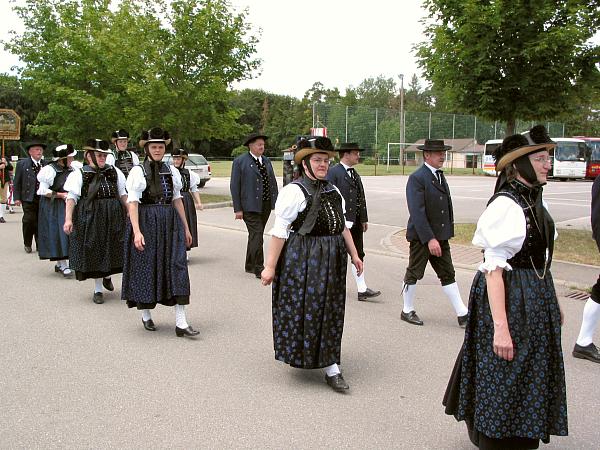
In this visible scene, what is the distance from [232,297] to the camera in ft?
24.9

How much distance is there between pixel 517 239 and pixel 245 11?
1854cm

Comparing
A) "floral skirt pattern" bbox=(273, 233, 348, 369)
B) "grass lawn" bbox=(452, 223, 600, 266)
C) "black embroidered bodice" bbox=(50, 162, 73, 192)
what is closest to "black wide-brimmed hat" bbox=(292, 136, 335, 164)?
"floral skirt pattern" bbox=(273, 233, 348, 369)

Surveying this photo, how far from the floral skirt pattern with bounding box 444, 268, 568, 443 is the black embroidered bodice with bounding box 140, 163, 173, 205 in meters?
3.54

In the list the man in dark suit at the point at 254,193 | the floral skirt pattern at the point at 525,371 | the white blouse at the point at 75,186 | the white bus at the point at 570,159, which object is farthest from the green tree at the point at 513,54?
the white bus at the point at 570,159

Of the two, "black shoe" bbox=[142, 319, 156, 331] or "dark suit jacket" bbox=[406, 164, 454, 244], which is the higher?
"dark suit jacket" bbox=[406, 164, 454, 244]

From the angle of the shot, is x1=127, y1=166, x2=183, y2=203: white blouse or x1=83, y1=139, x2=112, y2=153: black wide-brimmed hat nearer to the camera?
x1=127, y1=166, x2=183, y2=203: white blouse

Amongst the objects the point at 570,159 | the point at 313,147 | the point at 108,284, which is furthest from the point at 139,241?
the point at 570,159

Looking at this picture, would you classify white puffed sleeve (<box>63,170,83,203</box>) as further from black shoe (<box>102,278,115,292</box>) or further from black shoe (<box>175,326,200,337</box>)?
black shoe (<box>175,326,200,337</box>)

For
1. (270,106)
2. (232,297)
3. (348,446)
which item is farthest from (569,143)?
(270,106)

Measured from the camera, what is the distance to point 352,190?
7320 millimetres

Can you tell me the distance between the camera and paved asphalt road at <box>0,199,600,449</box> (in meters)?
3.82

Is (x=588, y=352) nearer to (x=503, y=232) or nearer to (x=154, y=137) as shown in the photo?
Answer: (x=503, y=232)

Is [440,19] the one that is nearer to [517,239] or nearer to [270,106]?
[517,239]

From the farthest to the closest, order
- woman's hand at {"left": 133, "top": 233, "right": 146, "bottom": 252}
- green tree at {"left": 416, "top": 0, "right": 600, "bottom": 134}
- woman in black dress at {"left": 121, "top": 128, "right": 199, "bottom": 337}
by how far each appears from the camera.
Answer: green tree at {"left": 416, "top": 0, "right": 600, "bottom": 134}, woman in black dress at {"left": 121, "top": 128, "right": 199, "bottom": 337}, woman's hand at {"left": 133, "top": 233, "right": 146, "bottom": 252}
